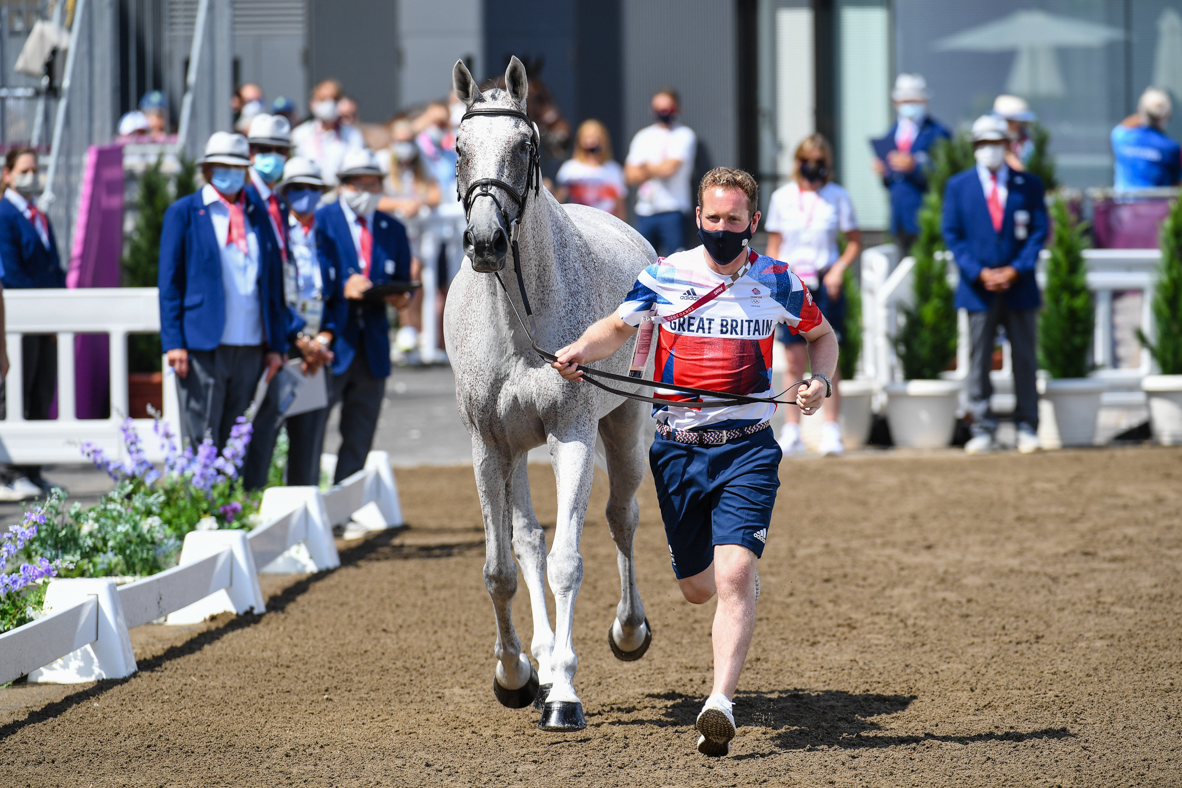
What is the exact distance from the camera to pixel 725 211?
458cm

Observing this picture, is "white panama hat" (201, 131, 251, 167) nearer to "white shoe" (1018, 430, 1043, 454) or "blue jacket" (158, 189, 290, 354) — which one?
"blue jacket" (158, 189, 290, 354)

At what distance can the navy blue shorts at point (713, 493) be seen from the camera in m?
4.53

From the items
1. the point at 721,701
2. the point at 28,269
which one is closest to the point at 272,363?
the point at 28,269

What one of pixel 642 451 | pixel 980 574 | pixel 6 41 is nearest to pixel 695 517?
pixel 642 451

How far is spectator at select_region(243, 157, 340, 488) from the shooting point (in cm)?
800

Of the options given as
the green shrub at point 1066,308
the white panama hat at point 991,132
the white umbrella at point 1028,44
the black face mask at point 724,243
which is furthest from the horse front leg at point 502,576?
the white umbrella at point 1028,44

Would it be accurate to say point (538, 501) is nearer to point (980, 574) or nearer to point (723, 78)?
point (980, 574)

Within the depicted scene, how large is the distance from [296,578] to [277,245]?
1.83 meters

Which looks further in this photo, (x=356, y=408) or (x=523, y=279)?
(x=356, y=408)

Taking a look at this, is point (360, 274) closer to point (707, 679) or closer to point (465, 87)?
point (465, 87)

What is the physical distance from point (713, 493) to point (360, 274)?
13.9 feet

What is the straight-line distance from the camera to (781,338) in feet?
36.2

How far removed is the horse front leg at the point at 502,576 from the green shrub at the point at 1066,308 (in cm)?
741

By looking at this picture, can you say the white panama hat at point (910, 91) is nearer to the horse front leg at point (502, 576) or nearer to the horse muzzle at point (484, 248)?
the horse front leg at point (502, 576)
